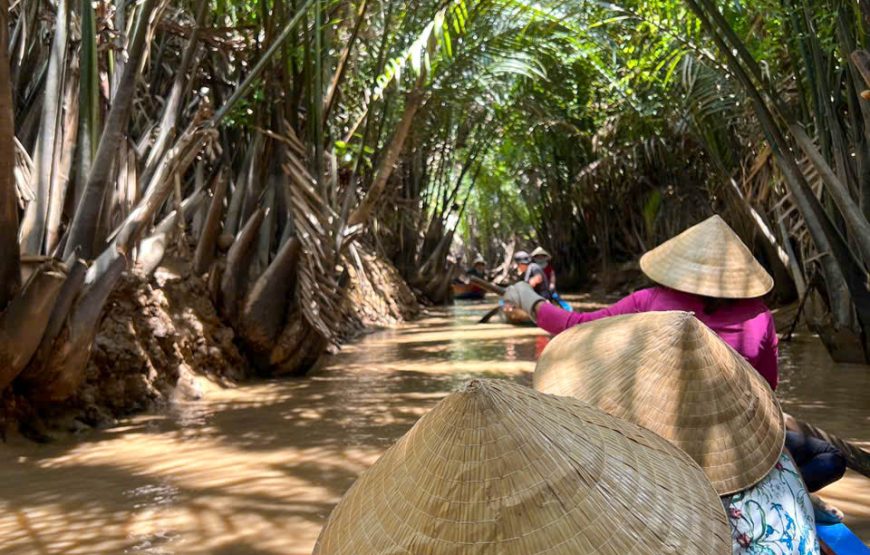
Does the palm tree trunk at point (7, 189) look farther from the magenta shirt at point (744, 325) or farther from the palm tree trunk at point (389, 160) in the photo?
the palm tree trunk at point (389, 160)

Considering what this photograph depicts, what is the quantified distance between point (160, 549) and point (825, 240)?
5.72 meters

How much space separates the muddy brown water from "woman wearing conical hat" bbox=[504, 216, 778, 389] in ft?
3.13

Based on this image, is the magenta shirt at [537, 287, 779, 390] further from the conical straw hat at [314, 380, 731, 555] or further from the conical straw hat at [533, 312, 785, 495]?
the conical straw hat at [314, 380, 731, 555]

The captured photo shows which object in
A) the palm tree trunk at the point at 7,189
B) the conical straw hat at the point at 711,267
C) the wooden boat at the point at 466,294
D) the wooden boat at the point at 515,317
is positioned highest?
the palm tree trunk at the point at 7,189

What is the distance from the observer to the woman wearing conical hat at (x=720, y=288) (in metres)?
2.55

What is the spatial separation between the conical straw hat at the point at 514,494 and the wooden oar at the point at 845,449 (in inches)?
40.6

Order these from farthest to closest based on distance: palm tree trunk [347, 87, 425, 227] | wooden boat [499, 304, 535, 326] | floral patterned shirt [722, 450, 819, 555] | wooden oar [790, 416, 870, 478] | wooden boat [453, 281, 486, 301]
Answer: wooden boat [453, 281, 486, 301] → wooden boat [499, 304, 535, 326] → palm tree trunk [347, 87, 425, 227] → wooden oar [790, 416, 870, 478] → floral patterned shirt [722, 450, 819, 555]

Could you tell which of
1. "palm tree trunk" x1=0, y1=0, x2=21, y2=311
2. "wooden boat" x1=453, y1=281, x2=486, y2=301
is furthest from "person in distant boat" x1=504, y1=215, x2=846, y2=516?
"wooden boat" x1=453, y1=281, x2=486, y2=301

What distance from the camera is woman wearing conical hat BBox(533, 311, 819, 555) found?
1.78 m

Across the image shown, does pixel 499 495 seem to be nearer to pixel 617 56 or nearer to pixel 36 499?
pixel 36 499

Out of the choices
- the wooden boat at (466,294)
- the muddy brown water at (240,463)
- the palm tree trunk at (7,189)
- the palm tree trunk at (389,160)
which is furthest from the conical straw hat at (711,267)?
the wooden boat at (466,294)

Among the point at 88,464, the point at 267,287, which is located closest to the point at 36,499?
the point at 88,464

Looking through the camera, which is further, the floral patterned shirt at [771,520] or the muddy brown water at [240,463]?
the muddy brown water at [240,463]

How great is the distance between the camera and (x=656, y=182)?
18.4 metres
